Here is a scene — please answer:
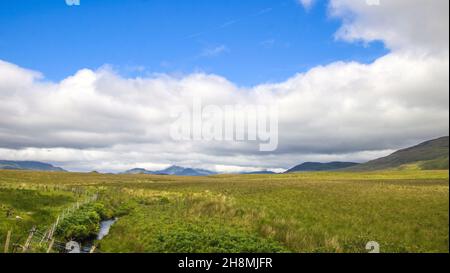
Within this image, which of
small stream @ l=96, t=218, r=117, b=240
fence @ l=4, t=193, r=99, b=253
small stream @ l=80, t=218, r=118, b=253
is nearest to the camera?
fence @ l=4, t=193, r=99, b=253

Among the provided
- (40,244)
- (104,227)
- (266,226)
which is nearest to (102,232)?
(104,227)

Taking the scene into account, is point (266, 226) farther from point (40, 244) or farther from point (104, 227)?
point (40, 244)

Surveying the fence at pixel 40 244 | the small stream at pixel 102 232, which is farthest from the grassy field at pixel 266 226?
the fence at pixel 40 244

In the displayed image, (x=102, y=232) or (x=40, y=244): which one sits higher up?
(x=40, y=244)

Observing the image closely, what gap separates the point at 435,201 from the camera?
4028 centimetres

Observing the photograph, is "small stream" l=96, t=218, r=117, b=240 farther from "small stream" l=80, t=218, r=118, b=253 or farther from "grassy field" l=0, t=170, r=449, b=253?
"grassy field" l=0, t=170, r=449, b=253

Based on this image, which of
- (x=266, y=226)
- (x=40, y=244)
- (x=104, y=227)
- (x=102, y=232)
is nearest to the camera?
(x=40, y=244)

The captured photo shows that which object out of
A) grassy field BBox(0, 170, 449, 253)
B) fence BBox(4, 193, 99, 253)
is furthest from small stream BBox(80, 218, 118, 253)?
A: fence BBox(4, 193, 99, 253)

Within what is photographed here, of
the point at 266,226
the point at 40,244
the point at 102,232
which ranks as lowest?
the point at 102,232

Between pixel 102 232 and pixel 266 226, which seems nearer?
pixel 266 226

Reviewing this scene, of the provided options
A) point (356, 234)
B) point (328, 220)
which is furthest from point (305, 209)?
point (356, 234)

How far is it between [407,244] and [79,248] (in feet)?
71.1

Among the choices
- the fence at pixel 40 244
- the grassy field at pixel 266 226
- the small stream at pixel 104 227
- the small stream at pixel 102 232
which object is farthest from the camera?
the small stream at pixel 104 227

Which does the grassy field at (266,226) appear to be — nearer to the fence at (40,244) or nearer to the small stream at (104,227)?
the small stream at (104,227)
